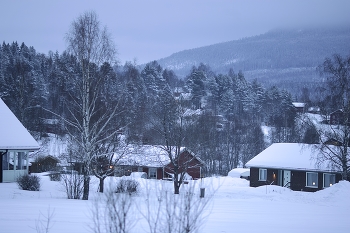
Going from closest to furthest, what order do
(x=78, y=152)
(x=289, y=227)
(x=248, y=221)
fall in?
1. (x=289, y=227)
2. (x=248, y=221)
3. (x=78, y=152)

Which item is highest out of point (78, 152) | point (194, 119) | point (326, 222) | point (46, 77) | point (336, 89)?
point (46, 77)

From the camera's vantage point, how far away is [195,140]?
30359 mm

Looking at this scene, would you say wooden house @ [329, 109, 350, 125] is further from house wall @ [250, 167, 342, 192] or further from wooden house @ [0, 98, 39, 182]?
wooden house @ [0, 98, 39, 182]

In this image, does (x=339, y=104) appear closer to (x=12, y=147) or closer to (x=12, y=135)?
(x=12, y=147)

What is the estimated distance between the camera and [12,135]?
2639 centimetres

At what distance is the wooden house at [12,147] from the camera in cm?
2573

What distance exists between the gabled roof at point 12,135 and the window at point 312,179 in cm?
2254

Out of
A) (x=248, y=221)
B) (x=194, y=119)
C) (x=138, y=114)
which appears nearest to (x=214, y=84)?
(x=138, y=114)

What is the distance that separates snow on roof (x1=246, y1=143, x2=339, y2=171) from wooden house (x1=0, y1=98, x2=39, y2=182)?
20058 mm

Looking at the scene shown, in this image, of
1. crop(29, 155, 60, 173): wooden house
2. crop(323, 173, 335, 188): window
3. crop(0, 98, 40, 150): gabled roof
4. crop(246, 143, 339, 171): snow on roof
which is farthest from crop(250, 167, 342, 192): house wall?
crop(0, 98, 40, 150): gabled roof

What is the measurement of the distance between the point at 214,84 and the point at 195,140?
6617 cm

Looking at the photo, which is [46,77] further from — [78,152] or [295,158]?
[78,152]

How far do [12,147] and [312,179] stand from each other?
958 inches

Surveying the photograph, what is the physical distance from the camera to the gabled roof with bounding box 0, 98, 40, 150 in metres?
25.6
